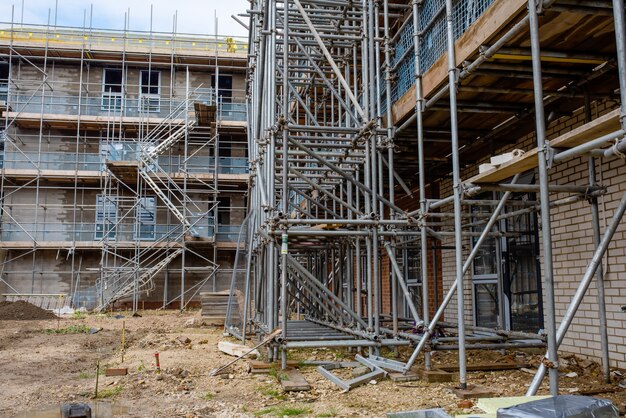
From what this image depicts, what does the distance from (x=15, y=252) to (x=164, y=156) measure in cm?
900

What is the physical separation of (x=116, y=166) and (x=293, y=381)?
924 inches

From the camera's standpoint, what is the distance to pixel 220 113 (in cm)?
3144

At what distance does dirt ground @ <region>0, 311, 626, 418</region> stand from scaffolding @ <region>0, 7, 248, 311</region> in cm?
1704

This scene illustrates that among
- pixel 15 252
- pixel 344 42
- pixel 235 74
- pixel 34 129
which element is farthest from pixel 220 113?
pixel 344 42

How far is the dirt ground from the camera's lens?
6.26 metres

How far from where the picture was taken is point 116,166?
1114 inches

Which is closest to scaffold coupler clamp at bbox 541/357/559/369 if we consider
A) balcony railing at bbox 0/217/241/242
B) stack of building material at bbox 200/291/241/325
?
stack of building material at bbox 200/291/241/325

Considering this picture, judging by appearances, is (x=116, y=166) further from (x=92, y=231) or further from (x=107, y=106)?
(x=107, y=106)

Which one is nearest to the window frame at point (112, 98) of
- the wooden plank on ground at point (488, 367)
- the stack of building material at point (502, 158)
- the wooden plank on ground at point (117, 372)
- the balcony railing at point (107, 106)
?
the balcony railing at point (107, 106)

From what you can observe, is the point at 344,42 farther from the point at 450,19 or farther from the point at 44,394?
the point at 44,394

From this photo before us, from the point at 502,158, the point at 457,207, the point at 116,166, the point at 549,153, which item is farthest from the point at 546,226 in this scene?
the point at 116,166

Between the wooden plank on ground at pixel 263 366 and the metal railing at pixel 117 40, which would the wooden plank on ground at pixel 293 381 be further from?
the metal railing at pixel 117 40

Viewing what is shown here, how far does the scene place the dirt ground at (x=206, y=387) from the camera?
6.26 meters

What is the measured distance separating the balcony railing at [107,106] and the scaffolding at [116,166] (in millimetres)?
76
